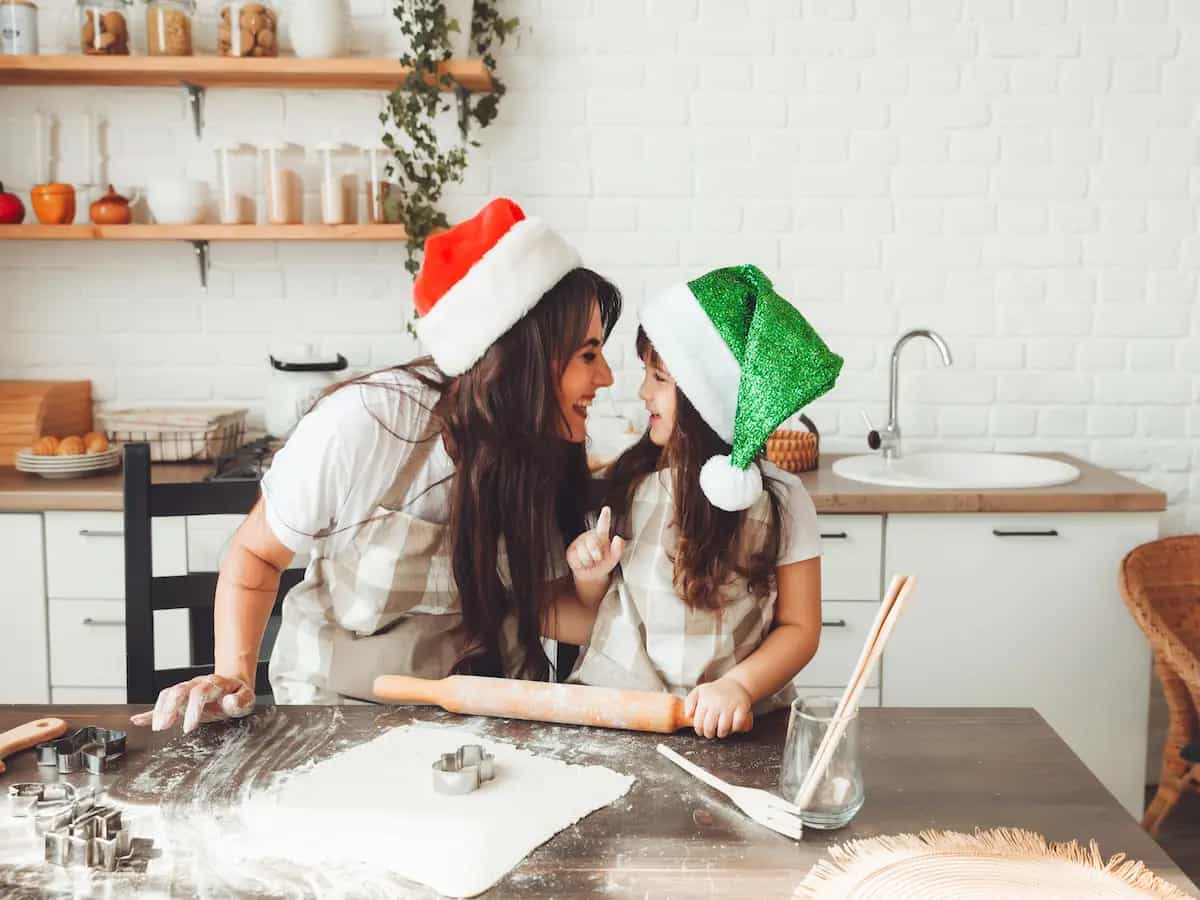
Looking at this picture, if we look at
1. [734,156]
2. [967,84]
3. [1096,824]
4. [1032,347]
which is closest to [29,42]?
[734,156]

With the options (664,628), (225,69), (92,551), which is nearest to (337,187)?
(225,69)

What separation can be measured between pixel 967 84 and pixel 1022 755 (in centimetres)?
236

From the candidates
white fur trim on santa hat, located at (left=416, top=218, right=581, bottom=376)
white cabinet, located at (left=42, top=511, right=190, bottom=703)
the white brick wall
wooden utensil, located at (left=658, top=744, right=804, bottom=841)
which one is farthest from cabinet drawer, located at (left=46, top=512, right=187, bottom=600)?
wooden utensil, located at (left=658, top=744, right=804, bottom=841)

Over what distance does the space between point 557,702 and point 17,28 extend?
255 centimetres

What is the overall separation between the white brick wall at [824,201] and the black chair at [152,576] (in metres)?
1.46

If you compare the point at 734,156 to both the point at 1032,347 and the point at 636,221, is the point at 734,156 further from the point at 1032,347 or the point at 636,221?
the point at 1032,347

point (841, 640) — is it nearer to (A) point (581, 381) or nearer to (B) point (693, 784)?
(A) point (581, 381)

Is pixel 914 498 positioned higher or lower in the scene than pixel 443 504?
lower

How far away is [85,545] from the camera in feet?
9.09

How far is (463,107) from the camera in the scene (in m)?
3.15

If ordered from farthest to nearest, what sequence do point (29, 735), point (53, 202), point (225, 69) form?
1. point (53, 202)
2. point (225, 69)
3. point (29, 735)

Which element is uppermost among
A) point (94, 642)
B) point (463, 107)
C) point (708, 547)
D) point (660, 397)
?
point (463, 107)

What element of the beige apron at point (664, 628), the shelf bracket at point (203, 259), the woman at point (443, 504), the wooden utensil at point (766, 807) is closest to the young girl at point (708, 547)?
the beige apron at point (664, 628)

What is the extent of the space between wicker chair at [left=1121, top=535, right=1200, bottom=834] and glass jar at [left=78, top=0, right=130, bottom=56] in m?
2.74
